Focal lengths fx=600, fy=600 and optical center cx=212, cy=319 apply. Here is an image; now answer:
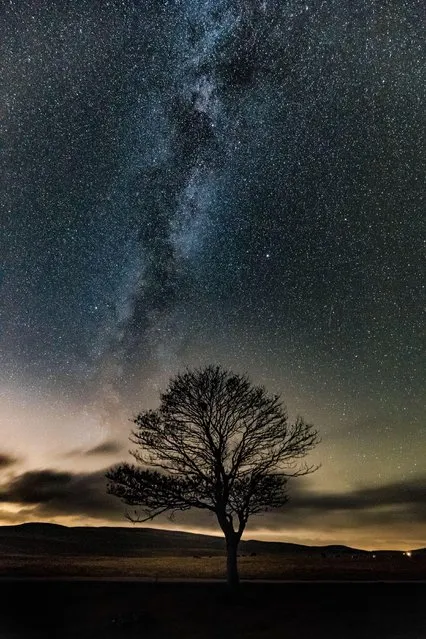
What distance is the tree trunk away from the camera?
77.6 ft

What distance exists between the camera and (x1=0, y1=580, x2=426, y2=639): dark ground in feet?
62.7

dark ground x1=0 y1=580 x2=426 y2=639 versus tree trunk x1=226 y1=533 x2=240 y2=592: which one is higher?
tree trunk x1=226 y1=533 x2=240 y2=592

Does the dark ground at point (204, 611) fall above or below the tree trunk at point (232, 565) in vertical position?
below

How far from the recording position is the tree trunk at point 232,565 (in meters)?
23.7

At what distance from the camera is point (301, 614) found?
20938 millimetres

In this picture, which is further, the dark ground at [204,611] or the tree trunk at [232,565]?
the tree trunk at [232,565]

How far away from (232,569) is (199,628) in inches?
182

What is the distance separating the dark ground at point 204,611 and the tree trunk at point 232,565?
1.60ft

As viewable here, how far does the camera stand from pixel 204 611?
21.2 metres

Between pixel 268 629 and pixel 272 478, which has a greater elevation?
pixel 272 478

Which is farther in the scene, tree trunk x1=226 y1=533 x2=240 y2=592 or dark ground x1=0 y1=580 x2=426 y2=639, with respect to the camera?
tree trunk x1=226 y1=533 x2=240 y2=592

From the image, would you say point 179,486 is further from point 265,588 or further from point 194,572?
point 194,572

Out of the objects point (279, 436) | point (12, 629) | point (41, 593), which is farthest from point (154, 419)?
point (12, 629)

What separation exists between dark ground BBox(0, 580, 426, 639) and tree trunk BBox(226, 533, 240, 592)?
19.2 inches
